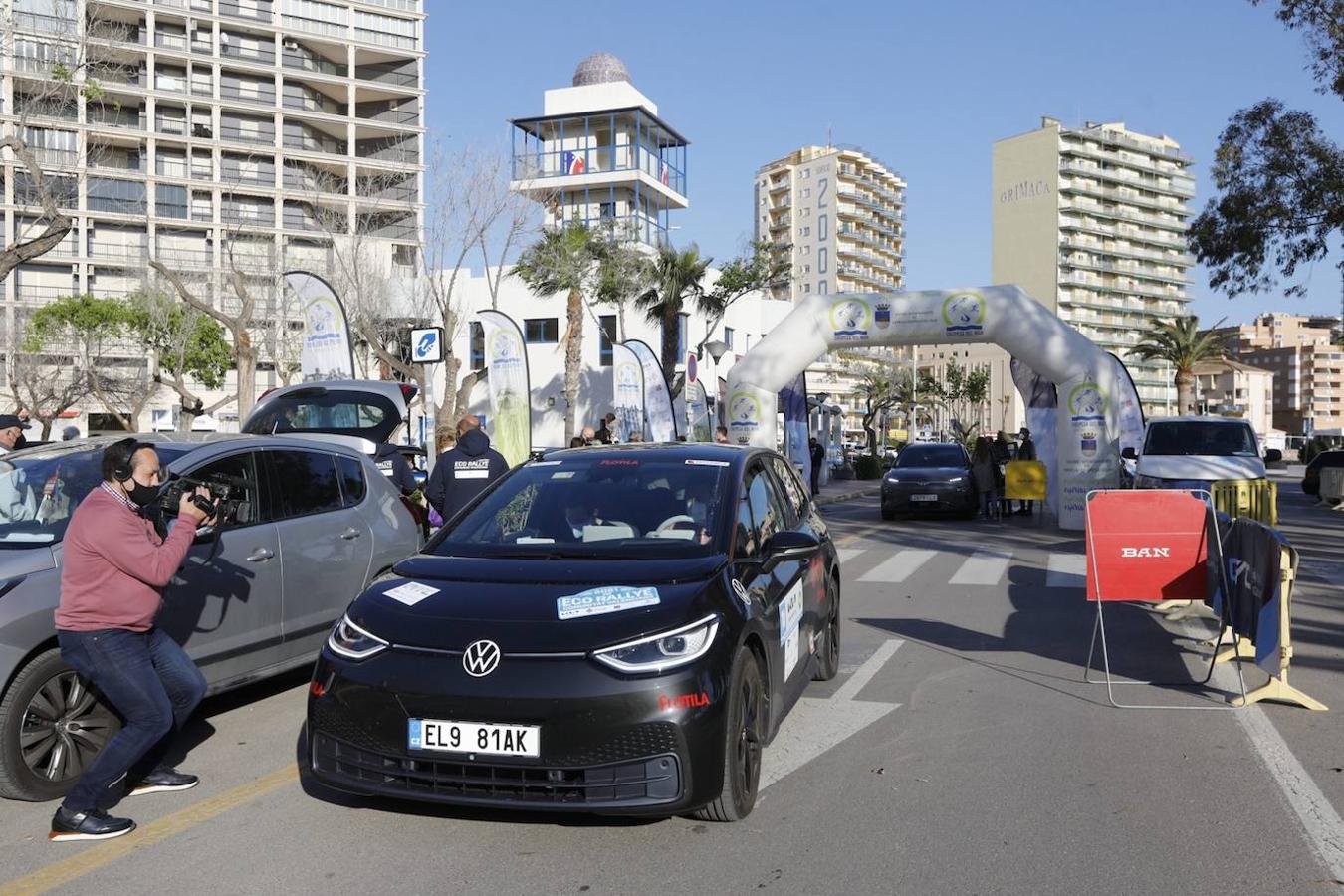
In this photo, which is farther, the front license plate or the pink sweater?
the pink sweater

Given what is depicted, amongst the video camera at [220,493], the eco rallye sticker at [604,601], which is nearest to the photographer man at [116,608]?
the video camera at [220,493]

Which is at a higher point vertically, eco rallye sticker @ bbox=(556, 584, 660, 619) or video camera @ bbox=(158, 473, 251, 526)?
video camera @ bbox=(158, 473, 251, 526)

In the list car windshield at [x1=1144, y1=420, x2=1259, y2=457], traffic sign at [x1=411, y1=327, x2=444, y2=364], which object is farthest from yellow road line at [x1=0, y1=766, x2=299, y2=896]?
car windshield at [x1=1144, y1=420, x2=1259, y2=457]

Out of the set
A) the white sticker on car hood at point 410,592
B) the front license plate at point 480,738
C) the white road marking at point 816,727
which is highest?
the white sticker on car hood at point 410,592

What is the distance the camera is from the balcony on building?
205 ft

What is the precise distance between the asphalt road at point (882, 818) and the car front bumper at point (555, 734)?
0.85 ft

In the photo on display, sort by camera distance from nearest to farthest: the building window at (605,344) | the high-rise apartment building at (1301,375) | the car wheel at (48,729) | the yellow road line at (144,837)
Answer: the yellow road line at (144,837) → the car wheel at (48,729) → the building window at (605,344) → the high-rise apartment building at (1301,375)

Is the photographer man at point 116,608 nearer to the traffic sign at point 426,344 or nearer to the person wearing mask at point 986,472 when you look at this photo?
the traffic sign at point 426,344

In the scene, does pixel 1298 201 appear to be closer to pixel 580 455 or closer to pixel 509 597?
pixel 580 455

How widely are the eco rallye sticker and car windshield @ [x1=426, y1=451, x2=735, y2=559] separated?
0.49 meters

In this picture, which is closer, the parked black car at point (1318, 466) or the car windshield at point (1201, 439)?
the car windshield at point (1201, 439)

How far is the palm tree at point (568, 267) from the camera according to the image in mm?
37812

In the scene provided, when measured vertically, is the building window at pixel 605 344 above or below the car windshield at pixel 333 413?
above

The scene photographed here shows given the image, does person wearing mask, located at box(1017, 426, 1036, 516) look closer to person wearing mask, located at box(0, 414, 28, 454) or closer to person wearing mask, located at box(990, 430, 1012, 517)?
person wearing mask, located at box(990, 430, 1012, 517)
